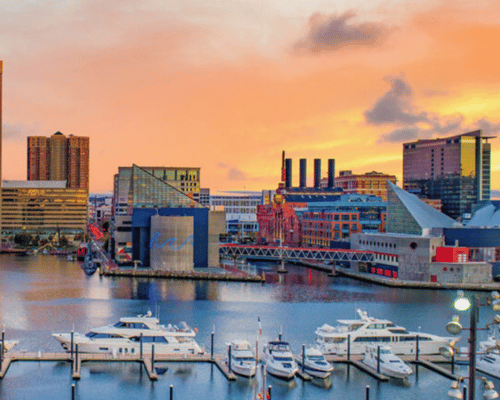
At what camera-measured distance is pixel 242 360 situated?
79.6 ft

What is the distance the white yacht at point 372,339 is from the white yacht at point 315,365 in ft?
7.89

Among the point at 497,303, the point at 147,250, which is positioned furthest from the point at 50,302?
the point at 497,303

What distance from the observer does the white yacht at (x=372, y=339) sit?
2716 cm

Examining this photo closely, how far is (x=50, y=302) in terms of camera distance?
42812 millimetres

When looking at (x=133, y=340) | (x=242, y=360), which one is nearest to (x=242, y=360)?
(x=242, y=360)

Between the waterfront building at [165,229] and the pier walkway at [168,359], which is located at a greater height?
the waterfront building at [165,229]

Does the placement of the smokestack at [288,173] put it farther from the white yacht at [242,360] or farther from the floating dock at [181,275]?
the white yacht at [242,360]

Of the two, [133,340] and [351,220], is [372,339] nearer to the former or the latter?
[133,340]

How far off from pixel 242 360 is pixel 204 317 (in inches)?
523

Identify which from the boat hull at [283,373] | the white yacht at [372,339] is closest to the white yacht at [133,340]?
the boat hull at [283,373]

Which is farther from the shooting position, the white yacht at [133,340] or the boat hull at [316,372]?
the white yacht at [133,340]

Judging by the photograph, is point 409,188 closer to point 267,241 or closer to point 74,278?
point 267,241

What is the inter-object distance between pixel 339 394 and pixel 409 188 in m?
144

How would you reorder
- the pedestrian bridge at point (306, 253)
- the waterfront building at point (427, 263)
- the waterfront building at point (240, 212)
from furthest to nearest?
the waterfront building at point (240, 212)
the pedestrian bridge at point (306, 253)
the waterfront building at point (427, 263)
